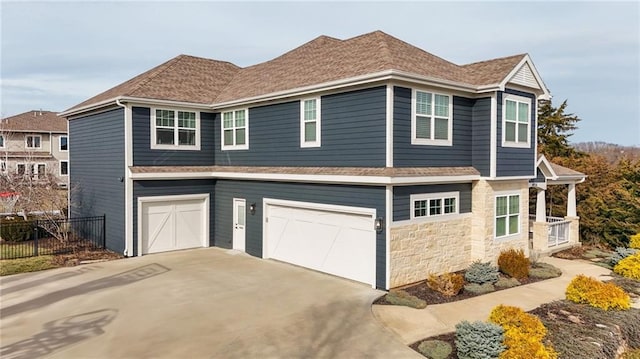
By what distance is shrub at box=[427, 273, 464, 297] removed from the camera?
38.2ft

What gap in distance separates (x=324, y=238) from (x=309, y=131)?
11.5ft

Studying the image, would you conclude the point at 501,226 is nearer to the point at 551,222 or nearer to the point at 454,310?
the point at 454,310

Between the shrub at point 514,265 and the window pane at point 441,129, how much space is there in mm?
4314

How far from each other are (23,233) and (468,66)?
19.2 meters

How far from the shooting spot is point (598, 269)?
15.5m

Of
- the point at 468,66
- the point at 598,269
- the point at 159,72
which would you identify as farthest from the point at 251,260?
the point at 598,269

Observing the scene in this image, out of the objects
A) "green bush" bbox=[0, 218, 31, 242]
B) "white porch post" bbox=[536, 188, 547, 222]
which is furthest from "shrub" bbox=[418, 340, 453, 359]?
"green bush" bbox=[0, 218, 31, 242]

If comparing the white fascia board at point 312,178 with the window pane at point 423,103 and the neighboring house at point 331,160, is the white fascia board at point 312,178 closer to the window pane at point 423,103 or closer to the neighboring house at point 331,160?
the neighboring house at point 331,160

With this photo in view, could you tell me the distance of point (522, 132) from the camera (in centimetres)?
1502

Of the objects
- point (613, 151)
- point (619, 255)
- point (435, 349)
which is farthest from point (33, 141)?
point (613, 151)

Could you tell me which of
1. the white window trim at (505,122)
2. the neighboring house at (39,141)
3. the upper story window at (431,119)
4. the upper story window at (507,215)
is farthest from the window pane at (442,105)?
the neighboring house at (39,141)

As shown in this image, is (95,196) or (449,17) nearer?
(449,17)

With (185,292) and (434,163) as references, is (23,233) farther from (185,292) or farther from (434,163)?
(434,163)

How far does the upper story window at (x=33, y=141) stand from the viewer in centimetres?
4328
